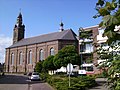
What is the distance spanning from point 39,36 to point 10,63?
70.6ft

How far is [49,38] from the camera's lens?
97312 millimetres

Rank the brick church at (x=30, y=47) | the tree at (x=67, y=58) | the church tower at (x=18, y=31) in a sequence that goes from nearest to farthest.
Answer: the tree at (x=67, y=58) → the brick church at (x=30, y=47) → the church tower at (x=18, y=31)

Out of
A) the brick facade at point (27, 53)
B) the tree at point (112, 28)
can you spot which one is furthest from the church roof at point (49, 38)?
the tree at point (112, 28)

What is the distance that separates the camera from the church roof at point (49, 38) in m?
90.3

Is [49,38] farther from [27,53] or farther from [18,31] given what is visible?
[18,31]

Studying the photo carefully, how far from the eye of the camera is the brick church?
90100mm

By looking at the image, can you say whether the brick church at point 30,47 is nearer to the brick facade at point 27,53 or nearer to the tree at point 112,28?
the brick facade at point 27,53

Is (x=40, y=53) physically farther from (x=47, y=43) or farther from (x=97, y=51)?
(x=97, y=51)

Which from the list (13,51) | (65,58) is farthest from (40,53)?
(65,58)

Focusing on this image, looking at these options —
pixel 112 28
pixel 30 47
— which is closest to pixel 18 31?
pixel 30 47

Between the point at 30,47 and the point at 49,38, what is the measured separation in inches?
481

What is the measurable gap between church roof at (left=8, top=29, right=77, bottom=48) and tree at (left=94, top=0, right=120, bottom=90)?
83.0 meters

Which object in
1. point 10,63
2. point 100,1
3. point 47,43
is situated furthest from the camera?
point 10,63

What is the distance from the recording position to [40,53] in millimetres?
98938
